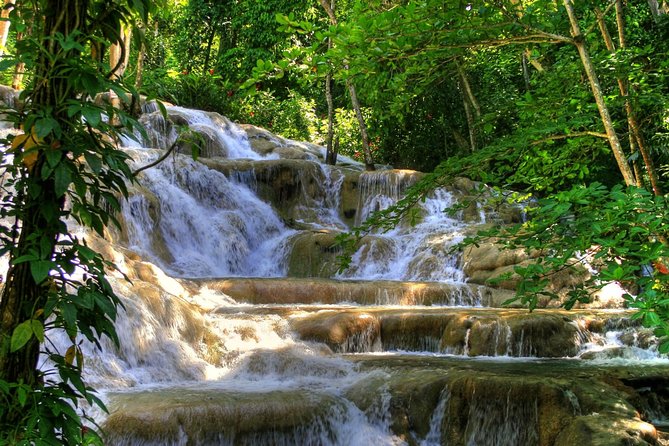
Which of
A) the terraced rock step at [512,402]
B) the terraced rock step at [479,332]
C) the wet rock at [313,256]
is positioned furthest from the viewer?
the wet rock at [313,256]

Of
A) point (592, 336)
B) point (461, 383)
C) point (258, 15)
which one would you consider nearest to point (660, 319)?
point (461, 383)

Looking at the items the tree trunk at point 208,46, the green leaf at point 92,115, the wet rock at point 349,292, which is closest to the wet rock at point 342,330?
the wet rock at point 349,292

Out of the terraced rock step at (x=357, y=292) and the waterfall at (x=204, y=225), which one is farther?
the waterfall at (x=204, y=225)

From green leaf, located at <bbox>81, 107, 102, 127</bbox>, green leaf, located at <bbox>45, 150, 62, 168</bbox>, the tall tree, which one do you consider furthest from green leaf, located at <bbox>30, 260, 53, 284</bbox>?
green leaf, located at <bbox>81, 107, 102, 127</bbox>

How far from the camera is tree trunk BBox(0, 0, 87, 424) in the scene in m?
1.57

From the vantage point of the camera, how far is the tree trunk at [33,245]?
1.57m

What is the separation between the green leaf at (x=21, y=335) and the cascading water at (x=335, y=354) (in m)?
2.09

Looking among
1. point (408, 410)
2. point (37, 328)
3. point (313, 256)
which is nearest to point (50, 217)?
point (37, 328)

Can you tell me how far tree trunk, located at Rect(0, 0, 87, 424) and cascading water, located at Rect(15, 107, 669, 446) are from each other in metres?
1.96

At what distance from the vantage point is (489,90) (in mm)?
20328

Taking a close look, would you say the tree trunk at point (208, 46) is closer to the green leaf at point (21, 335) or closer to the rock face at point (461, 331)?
the rock face at point (461, 331)

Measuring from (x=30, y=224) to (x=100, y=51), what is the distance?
0.53m

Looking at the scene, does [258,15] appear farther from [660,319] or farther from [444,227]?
[660,319]

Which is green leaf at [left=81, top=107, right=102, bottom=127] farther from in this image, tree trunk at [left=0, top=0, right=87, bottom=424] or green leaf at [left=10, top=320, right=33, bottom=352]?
green leaf at [left=10, top=320, right=33, bottom=352]
